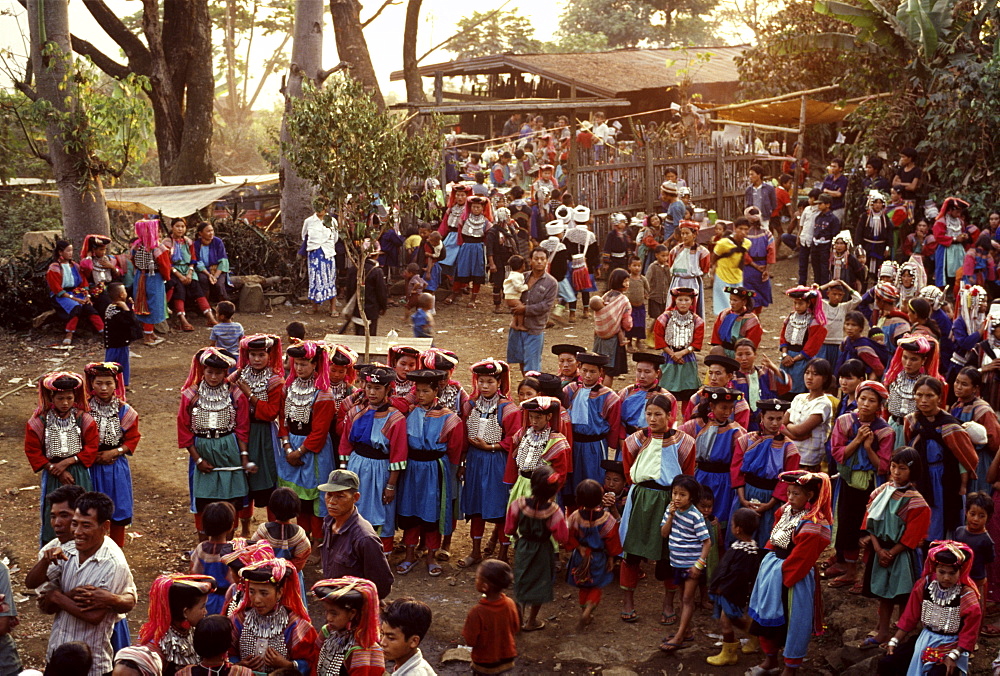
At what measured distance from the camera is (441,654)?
23.8 feet

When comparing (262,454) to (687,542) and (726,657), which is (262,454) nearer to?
(687,542)

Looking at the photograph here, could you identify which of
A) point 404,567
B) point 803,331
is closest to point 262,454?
point 404,567

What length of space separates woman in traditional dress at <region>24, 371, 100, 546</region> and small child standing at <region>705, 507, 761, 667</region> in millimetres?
4468

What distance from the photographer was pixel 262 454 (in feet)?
27.7

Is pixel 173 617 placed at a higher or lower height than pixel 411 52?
lower

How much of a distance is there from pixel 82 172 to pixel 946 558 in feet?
43.4

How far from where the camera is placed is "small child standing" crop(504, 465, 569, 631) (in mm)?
7133

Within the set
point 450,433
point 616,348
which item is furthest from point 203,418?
point 616,348

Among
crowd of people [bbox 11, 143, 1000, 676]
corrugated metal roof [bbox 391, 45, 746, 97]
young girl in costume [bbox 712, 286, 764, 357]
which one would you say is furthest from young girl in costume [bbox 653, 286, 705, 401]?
corrugated metal roof [bbox 391, 45, 746, 97]

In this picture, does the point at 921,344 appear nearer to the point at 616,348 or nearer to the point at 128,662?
the point at 616,348

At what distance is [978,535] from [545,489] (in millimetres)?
2787

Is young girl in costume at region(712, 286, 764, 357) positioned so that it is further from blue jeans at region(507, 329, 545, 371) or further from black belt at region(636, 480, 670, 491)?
black belt at region(636, 480, 670, 491)

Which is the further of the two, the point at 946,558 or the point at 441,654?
the point at 441,654

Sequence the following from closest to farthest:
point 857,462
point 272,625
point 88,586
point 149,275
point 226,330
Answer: point 272,625 → point 88,586 → point 857,462 → point 226,330 → point 149,275
